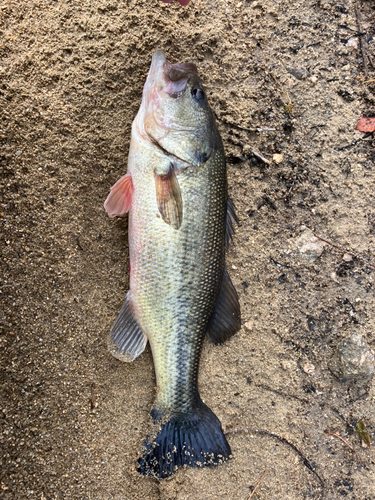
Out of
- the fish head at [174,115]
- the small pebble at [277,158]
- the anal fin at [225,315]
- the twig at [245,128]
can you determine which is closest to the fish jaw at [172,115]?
the fish head at [174,115]

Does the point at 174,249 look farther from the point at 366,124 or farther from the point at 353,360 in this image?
the point at 366,124

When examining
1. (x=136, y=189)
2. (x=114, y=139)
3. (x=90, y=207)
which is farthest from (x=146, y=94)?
(x=90, y=207)

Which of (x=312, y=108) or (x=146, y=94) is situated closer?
(x=146, y=94)

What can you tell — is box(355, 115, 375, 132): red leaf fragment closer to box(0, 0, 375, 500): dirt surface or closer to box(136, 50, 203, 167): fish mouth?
box(0, 0, 375, 500): dirt surface

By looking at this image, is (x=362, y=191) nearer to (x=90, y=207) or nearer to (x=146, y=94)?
(x=146, y=94)

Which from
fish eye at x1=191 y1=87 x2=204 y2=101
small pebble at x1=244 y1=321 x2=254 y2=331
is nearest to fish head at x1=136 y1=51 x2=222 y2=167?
fish eye at x1=191 y1=87 x2=204 y2=101

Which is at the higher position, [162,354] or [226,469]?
[162,354]

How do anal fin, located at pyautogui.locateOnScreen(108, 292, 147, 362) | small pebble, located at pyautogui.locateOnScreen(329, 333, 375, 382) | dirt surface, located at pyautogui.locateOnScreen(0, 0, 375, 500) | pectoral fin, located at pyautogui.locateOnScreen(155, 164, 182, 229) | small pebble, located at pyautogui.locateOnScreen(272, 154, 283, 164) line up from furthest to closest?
small pebble, located at pyautogui.locateOnScreen(272, 154, 283, 164) < small pebble, located at pyautogui.locateOnScreen(329, 333, 375, 382) < anal fin, located at pyautogui.locateOnScreen(108, 292, 147, 362) < dirt surface, located at pyautogui.locateOnScreen(0, 0, 375, 500) < pectoral fin, located at pyautogui.locateOnScreen(155, 164, 182, 229)
